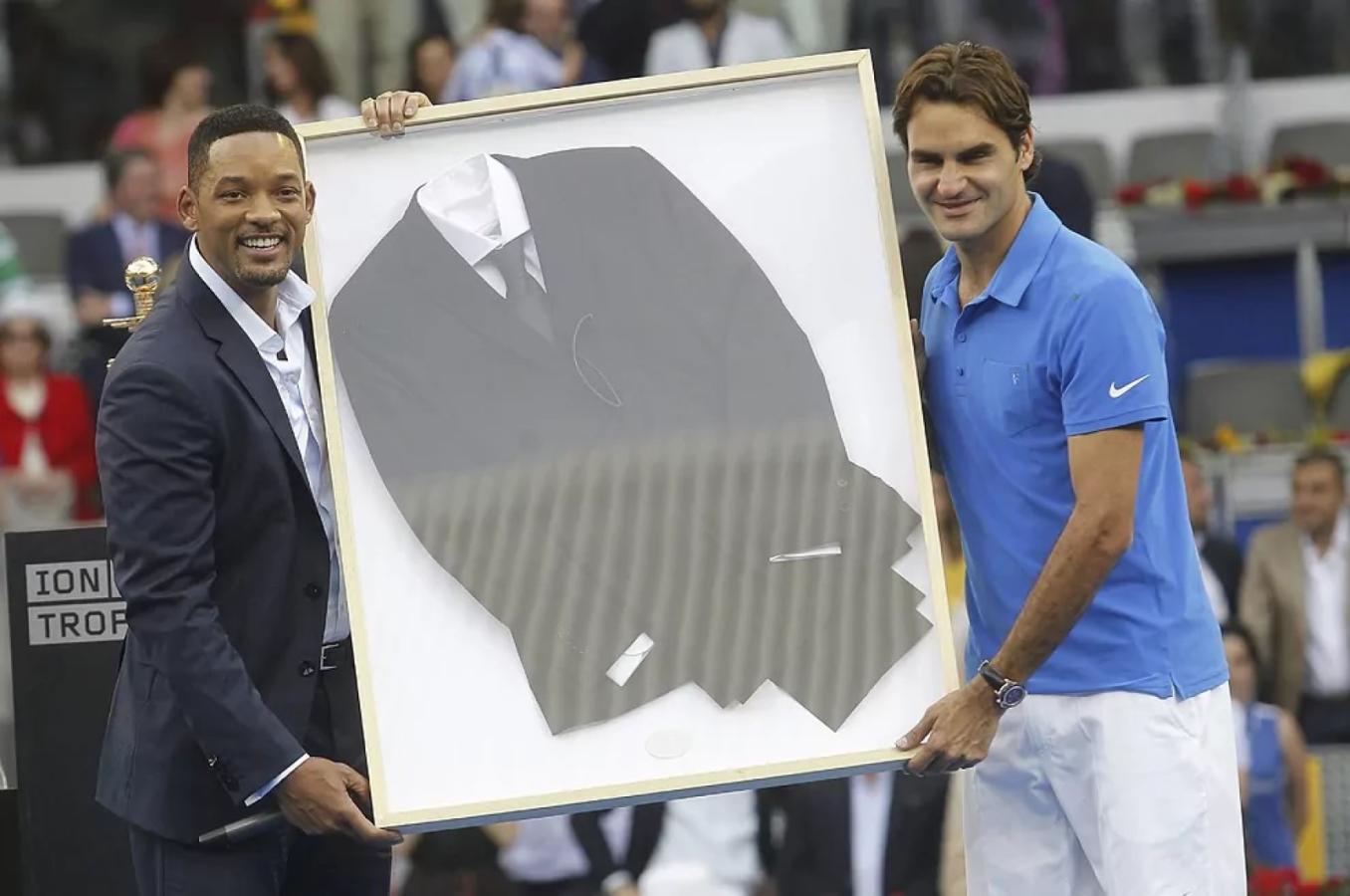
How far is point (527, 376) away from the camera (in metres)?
3.74

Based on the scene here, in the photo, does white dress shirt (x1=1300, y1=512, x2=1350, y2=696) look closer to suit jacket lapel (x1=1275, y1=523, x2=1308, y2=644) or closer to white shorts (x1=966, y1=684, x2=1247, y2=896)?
suit jacket lapel (x1=1275, y1=523, x2=1308, y2=644)

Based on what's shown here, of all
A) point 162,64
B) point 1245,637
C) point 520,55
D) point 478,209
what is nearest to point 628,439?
point 478,209

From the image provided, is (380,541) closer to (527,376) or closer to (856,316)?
(527,376)

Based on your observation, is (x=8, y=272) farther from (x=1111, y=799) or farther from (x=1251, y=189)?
(x=1111, y=799)

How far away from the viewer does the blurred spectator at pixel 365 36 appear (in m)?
9.93

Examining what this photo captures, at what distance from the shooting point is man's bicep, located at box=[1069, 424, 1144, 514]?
11.5ft

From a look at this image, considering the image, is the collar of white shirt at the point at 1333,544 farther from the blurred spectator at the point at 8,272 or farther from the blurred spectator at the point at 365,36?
the blurred spectator at the point at 8,272

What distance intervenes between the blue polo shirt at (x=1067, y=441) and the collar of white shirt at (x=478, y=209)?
2.36ft

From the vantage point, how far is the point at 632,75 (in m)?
9.23

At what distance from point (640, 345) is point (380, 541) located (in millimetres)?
517

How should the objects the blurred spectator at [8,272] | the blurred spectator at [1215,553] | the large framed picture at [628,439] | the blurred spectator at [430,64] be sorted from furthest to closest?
the blurred spectator at [430,64] → the blurred spectator at [8,272] → the blurred spectator at [1215,553] → the large framed picture at [628,439]

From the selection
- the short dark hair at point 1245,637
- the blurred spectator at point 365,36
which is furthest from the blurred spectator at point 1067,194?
the blurred spectator at point 365,36

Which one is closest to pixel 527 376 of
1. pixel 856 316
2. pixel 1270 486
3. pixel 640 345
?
pixel 640 345

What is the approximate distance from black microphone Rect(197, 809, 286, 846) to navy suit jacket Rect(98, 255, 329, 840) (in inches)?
1.1
